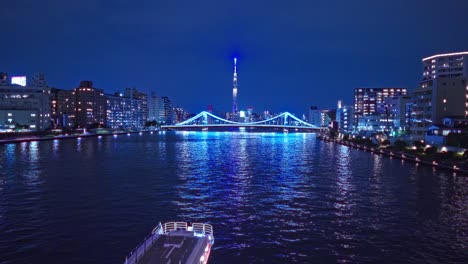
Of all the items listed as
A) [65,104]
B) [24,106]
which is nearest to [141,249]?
[24,106]

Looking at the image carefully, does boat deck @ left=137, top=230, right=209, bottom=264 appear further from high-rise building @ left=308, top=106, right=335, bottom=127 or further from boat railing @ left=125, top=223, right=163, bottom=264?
high-rise building @ left=308, top=106, right=335, bottom=127

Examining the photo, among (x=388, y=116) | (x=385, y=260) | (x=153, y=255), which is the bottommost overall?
(x=385, y=260)

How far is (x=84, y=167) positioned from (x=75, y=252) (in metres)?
21.9

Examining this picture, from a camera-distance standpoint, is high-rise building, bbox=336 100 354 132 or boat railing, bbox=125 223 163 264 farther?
high-rise building, bbox=336 100 354 132

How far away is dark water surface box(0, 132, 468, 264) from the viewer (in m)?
12.0

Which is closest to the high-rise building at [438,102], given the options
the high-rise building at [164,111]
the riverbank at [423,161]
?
the riverbank at [423,161]

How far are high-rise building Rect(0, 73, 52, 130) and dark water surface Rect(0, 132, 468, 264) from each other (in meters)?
56.1

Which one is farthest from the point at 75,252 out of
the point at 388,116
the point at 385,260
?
the point at 388,116

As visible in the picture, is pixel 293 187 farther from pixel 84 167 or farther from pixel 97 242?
pixel 84 167

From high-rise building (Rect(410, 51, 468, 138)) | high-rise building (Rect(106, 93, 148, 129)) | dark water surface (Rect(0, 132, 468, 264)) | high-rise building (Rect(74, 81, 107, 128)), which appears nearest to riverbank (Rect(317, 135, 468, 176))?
dark water surface (Rect(0, 132, 468, 264))

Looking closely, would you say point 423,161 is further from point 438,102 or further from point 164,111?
point 164,111

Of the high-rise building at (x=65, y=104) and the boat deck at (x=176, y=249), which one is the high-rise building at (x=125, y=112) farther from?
the boat deck at (x=176, y=249)

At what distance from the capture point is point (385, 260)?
37.5 ft

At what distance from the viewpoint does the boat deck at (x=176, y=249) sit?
29.0 feet
